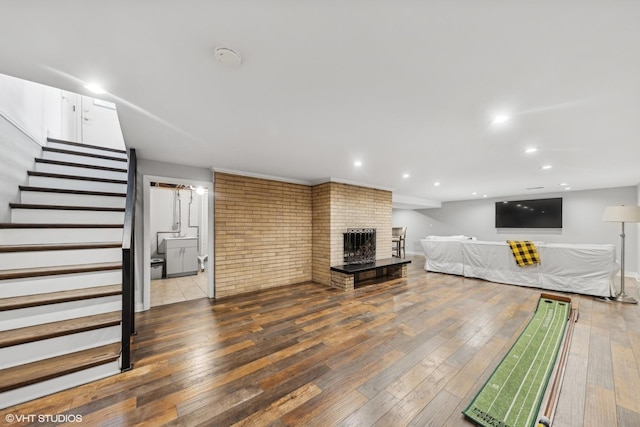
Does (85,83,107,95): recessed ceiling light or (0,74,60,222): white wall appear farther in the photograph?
(0,74,60,222): white wall

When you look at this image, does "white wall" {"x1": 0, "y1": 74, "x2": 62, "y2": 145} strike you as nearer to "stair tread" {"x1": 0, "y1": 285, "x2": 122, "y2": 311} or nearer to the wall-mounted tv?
"stair tread" {"x1": 0, "y1": 285, "x2": 122, "y2": 311}

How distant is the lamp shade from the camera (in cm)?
380

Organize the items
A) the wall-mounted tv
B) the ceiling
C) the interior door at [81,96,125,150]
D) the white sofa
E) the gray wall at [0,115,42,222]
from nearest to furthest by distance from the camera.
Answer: the ceiling < the gray wall at [0,115,42,222] < the white sofa < the interior door at [81,96,125,150] < the wall-mounted tv

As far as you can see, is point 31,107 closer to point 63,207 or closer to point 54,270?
point 63,207

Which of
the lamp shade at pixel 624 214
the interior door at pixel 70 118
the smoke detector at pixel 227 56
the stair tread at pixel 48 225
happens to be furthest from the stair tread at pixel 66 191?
the lamp shade at pixel 624 214

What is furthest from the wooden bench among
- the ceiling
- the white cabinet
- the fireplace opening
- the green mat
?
the white cabinet

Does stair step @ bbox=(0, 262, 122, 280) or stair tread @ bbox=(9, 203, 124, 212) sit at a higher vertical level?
stair tread @ bbox=(9, 203, 124, 212)

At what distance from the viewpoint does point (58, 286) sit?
2094 millimetres

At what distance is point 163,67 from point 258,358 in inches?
93.3

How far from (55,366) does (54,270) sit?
2.60 ft

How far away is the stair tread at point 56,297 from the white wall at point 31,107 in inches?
72.4

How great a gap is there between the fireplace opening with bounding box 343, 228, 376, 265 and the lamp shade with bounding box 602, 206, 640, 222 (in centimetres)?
396

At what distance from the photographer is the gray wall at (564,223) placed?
591 centimetres

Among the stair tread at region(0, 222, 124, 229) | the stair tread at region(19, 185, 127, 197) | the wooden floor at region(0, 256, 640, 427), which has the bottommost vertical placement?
the wooden floor at region(0, 256, 640, 427)
